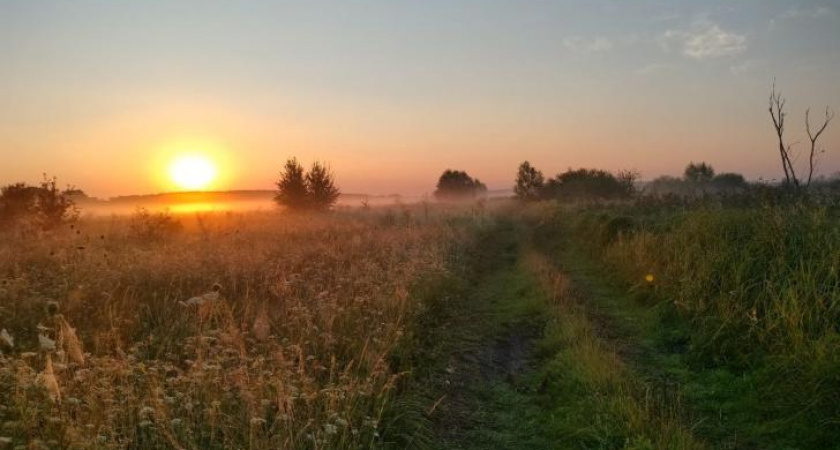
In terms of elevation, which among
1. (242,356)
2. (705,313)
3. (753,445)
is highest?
(242,356)

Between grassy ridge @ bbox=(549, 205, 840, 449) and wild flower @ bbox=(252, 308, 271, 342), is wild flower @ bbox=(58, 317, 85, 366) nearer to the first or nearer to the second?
wild flower @ bbox=(252, 308, 271, 342)

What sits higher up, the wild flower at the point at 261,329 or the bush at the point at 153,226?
the bush at the point at 153,226

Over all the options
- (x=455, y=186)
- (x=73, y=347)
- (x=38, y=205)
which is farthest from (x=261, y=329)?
(x=455, y=186)

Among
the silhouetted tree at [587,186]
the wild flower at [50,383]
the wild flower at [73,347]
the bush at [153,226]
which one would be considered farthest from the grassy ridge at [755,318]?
the silhouetted tree at [587,186]

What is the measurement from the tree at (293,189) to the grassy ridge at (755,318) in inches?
966

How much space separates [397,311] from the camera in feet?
24.6

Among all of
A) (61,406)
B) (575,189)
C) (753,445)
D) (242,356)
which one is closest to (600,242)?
(753,445)

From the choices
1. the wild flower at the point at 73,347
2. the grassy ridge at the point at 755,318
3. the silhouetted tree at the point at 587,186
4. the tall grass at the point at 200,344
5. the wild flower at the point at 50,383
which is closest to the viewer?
the wild flower at the point at 50,383

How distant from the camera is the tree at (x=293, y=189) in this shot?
31.7 metres

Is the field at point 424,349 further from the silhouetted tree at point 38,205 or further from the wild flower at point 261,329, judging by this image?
the silhouetted tree at point 38,205

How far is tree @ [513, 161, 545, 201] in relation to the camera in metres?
58.1

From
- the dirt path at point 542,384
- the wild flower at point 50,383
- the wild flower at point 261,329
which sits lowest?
the dirt path at point 542,384

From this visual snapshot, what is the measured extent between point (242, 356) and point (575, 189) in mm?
50554

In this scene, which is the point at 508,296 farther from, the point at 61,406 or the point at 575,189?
the point at 575,189
